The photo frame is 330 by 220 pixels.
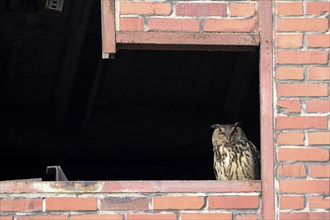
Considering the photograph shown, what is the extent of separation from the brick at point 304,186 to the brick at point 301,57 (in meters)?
0.57

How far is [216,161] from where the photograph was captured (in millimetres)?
6820

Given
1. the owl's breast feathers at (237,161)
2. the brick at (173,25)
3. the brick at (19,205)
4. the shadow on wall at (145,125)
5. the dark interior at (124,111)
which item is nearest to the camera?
the brick at (19,205)

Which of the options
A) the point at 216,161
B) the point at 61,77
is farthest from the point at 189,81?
the point at 216,161

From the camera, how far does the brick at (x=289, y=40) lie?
539cm

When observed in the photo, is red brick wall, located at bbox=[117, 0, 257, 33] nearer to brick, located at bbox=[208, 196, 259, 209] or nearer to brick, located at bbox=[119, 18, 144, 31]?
brick, located at bbox=[119, 18, 144, 31]

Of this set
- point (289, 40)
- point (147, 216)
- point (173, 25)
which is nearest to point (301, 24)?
point (289, 40)

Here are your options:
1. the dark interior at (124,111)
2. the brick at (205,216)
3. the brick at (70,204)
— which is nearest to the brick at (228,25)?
the brick at (205,216)

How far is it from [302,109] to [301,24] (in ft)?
1.34

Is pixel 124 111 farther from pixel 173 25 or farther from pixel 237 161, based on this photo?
pixel 173 25

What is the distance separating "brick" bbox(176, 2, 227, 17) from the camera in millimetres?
5406

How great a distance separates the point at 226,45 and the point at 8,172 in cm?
372

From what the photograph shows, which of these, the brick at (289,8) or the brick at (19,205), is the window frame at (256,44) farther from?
the brick at (19,205)

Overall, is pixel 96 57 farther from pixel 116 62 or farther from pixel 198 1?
pixel 198 1

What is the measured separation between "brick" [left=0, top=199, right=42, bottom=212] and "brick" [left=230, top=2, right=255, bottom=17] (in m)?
1.29
